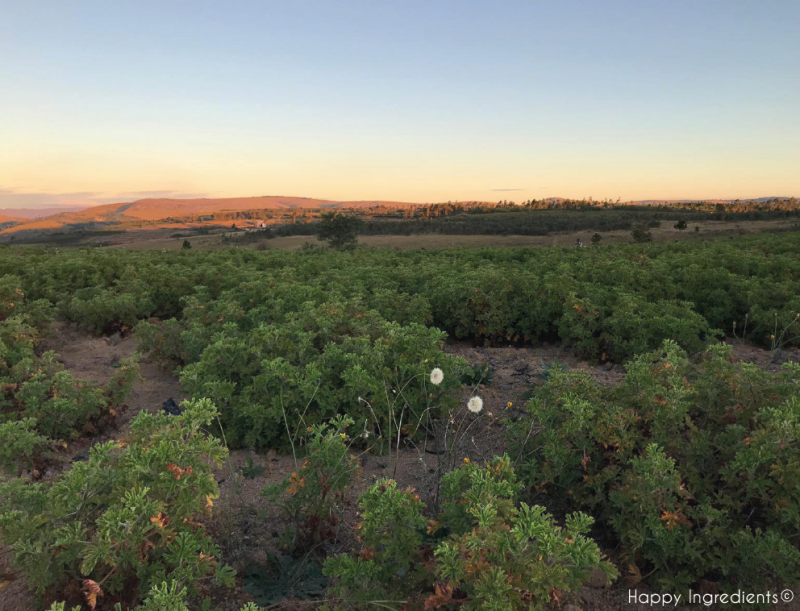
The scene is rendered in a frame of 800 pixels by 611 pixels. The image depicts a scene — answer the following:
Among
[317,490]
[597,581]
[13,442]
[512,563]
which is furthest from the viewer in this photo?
[13,442]

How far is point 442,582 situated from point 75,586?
6.13 feet

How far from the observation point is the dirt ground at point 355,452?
9.19ft

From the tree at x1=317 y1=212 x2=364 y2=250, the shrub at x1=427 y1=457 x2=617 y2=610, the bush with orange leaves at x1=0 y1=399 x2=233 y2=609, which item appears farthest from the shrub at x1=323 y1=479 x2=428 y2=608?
the tree at x1=317 y1=212 x2=364 y2=250

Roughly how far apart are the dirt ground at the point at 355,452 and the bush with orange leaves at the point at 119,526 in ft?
1.71

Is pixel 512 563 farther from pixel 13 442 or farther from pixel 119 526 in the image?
pixel 13 442

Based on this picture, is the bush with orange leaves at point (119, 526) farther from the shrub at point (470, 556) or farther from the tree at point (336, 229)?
the tree at point (336, 229)

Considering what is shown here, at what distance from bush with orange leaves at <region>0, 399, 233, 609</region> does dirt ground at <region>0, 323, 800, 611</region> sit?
1.71 ft

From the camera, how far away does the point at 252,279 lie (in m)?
9.37

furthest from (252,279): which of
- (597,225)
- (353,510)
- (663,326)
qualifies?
(597,225)

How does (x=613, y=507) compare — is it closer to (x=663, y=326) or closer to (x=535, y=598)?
(x=535, y=598)

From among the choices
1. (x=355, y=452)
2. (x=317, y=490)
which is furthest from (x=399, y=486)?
(x=317, y=490)

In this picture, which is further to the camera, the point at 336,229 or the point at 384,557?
the point at 336,229

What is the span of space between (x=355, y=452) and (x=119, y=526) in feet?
8.40

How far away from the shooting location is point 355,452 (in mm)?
4570
